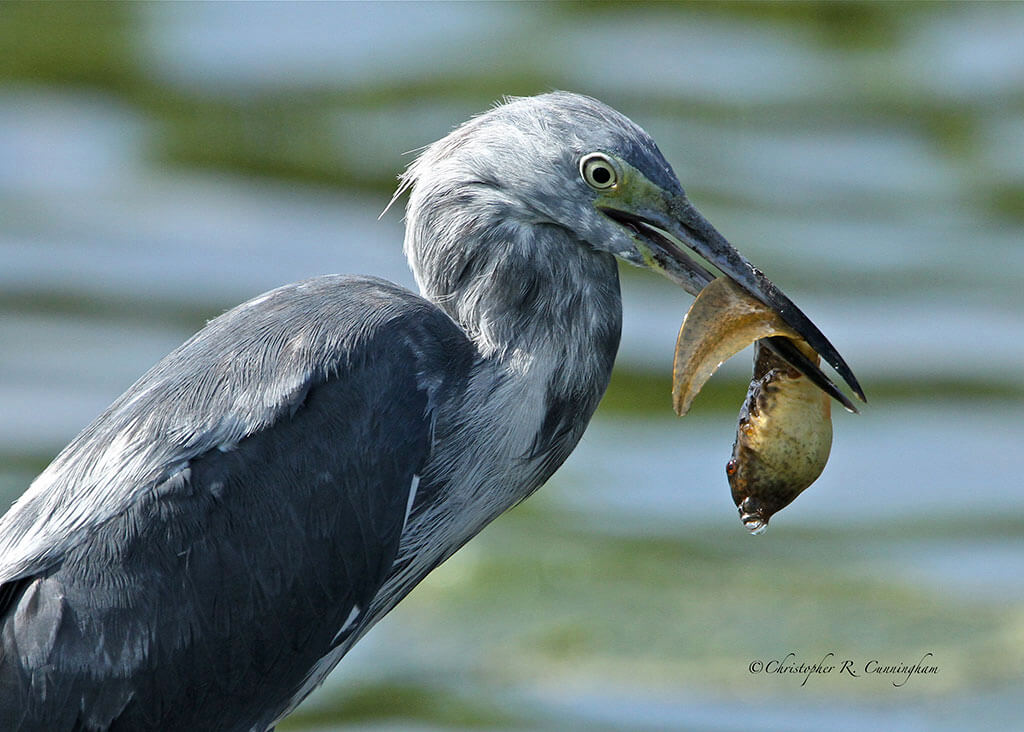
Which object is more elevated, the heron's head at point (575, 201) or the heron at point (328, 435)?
the heron's head at point (575, 201)

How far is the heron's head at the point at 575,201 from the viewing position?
13.3 feet

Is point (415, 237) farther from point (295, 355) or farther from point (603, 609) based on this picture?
point (603, 609)

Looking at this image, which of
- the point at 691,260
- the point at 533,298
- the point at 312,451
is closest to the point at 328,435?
the point at 312,451

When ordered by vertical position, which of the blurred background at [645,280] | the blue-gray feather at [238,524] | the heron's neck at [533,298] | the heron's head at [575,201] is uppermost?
the heron's head at [575,201]

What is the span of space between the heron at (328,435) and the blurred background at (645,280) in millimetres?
4174

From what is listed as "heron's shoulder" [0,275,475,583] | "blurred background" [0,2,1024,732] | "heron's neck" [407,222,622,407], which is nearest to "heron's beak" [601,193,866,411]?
"heron's neck" [407,222,622,407]

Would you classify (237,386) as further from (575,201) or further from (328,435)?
(575,201)

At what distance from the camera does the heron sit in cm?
395

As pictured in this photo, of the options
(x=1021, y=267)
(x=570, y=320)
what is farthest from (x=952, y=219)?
(x=570, y=320)

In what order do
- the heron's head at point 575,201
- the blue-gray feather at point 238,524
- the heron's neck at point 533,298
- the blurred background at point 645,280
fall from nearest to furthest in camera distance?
1. the blue-gray feather at point 238,524
2. the heron's head at point 575,201
3. the heron's neck at point 533,298
4. the blurred background at point 645,280

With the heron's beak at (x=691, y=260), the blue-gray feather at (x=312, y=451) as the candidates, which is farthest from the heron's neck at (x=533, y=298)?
the heron's beak at (x=691, y=260)

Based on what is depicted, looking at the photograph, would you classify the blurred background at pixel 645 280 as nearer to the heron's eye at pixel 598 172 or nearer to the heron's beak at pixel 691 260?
the heron's beak at pixel 691 260

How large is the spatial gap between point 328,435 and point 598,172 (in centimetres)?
87

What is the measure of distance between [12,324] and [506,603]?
520 centimetres
